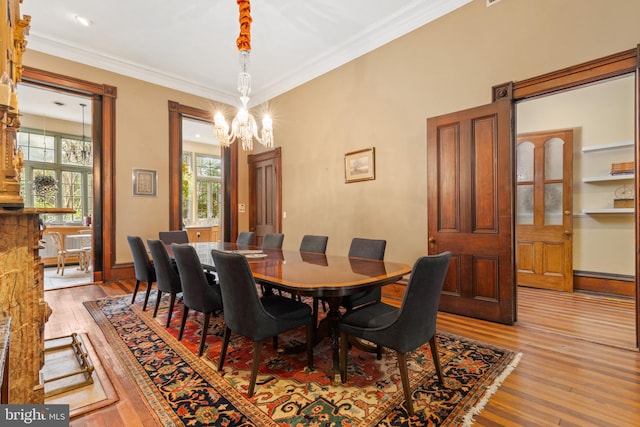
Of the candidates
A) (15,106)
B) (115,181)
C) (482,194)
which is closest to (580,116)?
(482,194)

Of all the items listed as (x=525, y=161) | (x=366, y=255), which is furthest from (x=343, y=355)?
(x=525, y=161)

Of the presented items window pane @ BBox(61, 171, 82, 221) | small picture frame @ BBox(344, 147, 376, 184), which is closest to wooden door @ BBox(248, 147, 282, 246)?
small picture frame @ BBox(344, 147, 376, 184)

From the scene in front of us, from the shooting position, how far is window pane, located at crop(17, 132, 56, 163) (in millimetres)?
6754

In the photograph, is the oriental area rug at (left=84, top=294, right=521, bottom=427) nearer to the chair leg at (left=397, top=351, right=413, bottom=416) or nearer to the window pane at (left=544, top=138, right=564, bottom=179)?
the chair leg at (left=397, top=351, right=413, bottom=416)

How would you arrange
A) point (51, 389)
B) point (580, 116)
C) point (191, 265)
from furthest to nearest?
point (580, 116) → point (191, 265) → point (51, 389)

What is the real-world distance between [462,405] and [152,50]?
18.6 feet

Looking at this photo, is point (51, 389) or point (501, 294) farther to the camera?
point (501, 294)

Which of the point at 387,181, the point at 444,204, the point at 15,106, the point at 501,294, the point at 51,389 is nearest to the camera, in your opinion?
the point at 15,106

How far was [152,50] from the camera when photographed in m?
4.63

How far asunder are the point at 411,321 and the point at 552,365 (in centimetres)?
135

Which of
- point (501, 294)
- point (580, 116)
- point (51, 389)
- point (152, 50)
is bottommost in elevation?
point (51, 389)

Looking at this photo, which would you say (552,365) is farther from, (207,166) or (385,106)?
(207,166)

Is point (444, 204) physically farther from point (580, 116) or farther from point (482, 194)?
point (580, 116)

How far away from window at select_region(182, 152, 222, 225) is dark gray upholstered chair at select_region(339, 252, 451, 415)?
787cm
